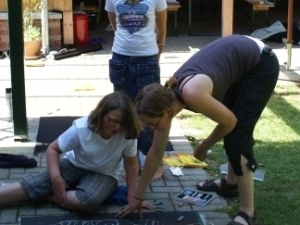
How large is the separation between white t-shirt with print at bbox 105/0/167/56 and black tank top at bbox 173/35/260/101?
3.07 ft

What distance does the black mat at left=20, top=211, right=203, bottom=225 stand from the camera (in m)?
4.12

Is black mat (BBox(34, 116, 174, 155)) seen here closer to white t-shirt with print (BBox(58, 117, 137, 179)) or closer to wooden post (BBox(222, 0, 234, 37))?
white t-shirt with print (BBox(58, 117, 137, 179))

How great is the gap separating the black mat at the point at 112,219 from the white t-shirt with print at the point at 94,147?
0.33 meters

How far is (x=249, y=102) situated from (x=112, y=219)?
1.08 meters

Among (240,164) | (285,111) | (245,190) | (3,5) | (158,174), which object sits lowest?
(285,111)

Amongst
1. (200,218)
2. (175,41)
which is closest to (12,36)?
(200,218)

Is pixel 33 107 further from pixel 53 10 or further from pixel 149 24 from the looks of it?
pixel 53 10

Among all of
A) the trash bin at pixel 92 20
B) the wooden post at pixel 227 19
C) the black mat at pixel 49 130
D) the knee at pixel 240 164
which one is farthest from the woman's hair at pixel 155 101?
the trash bin at pixel 92 20

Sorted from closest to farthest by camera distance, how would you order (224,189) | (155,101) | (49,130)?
(155,101) < (224,189) < (49,130)

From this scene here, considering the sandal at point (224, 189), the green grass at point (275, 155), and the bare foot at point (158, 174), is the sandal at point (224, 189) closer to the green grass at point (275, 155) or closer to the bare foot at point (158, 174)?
the green grass at point (275, 155)

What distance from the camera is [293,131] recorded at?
6383 mm

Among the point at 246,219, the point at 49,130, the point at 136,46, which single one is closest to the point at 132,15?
the point at 136,46

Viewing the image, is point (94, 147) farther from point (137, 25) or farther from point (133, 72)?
point (137, 25)

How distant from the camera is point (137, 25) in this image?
4.79 metres
